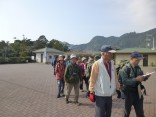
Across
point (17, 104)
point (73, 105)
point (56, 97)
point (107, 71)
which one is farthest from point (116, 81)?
point (56, 97)

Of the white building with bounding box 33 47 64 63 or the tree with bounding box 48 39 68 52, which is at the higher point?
the tree with bounding box 48 39 68 52

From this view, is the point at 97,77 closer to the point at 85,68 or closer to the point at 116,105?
the point at 116,105

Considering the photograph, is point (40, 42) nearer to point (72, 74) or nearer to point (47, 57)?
point (47, 57)

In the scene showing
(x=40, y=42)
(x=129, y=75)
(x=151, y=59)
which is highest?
(x=40, y=42)

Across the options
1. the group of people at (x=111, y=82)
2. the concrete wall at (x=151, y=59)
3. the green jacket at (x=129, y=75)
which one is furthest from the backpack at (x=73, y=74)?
the concrete wall at (x=151, y=59)

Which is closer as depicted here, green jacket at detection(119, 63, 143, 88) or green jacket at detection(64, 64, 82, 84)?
green jacket at detection(119, 63, 143, 88)

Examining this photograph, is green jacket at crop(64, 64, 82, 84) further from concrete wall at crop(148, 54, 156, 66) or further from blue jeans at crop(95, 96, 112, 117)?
concrete wall at crop(148, 54, 156, 66)

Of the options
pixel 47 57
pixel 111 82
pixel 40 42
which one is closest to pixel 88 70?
pixel 111 82

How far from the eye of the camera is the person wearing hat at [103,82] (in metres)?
4.93

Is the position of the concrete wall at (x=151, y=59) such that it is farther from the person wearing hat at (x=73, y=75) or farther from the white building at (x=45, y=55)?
the person wearing hat at (x=73, y=75)

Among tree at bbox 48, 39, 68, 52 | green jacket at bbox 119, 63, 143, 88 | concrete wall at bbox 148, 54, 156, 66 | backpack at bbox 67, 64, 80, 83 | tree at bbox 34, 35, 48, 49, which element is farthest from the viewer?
tree at bbox 34, 35, 48, 49

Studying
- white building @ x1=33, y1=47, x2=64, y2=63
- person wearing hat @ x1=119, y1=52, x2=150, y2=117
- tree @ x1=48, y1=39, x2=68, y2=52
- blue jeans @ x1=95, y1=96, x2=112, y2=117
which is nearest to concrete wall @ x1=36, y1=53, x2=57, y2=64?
white building @ x1=33, y1=47, x2=64, y2=63

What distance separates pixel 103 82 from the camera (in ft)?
16.2

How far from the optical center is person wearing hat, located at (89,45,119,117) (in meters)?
4.93
